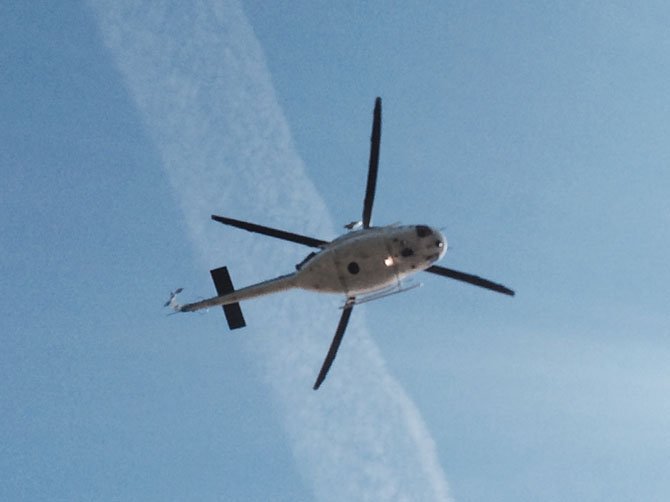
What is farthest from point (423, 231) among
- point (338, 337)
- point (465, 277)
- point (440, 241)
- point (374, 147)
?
point (338, 337)

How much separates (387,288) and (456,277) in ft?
14.5

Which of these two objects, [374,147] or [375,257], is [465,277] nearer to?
[375,257]

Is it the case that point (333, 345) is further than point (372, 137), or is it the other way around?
point (333, 345)

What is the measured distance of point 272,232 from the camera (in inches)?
2089

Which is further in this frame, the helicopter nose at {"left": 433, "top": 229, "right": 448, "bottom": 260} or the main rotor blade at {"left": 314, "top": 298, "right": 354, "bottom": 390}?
the main rotor blade at {"left": 314, "top": 298, "right": 354, "bottom": 390}

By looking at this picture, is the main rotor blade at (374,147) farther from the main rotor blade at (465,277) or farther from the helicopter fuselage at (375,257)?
the main rotor blade at (465,277)

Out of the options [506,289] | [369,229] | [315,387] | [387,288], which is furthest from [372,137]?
[315,387]

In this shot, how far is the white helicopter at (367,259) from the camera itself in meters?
51.7

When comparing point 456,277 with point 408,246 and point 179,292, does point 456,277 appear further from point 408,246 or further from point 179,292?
point 179,292

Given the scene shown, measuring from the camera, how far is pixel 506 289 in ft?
179

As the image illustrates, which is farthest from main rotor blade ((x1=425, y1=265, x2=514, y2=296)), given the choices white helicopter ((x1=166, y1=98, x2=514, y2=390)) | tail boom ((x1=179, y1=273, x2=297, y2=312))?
tail boom ((x1=179, y1=273, x2=297, y2=312))

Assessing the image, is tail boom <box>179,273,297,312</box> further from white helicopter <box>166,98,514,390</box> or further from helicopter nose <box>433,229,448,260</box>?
helicopter nose <box>433,229,448,260</box>

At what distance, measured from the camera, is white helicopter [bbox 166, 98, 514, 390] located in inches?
2035

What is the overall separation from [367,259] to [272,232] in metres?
5.97
